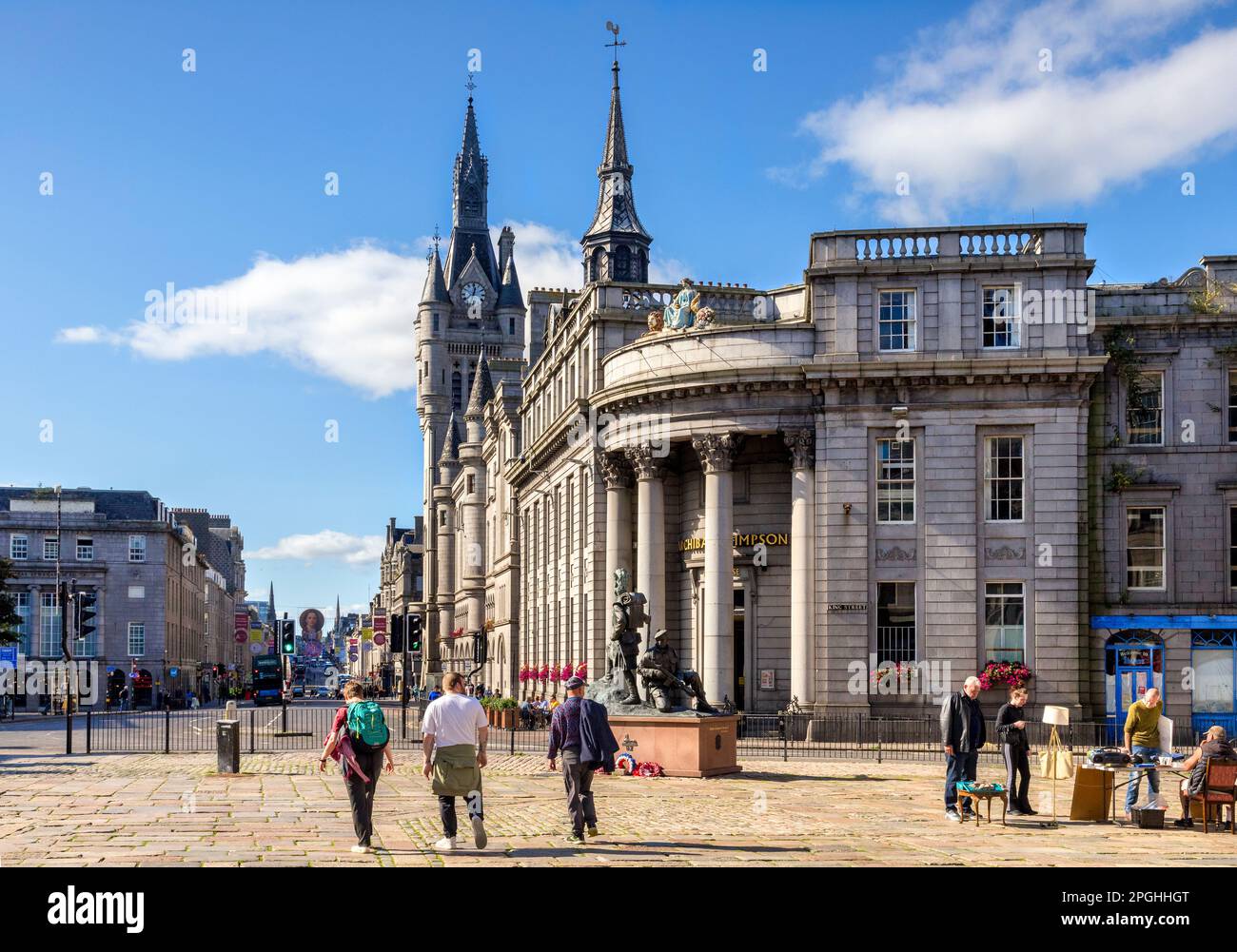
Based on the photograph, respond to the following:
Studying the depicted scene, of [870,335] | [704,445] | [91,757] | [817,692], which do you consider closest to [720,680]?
[817,692]

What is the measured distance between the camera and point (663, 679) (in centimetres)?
2759

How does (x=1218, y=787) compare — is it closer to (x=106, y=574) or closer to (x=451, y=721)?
(x=451, y=721)

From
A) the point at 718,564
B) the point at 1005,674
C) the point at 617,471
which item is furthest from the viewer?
the point at 617,471

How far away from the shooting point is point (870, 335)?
42.1 metres

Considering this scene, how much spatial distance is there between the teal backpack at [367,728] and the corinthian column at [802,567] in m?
28.1

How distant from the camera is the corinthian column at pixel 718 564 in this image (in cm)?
4353

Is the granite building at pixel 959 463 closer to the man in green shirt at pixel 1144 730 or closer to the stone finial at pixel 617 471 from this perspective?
the stone finial at pixel 617 471

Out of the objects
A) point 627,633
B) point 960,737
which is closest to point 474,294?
point 627,633

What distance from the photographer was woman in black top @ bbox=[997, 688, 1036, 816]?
19.9m

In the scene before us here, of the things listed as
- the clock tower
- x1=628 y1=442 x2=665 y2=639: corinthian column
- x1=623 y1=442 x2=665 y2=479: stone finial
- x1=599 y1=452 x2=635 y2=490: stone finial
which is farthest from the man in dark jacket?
the clock tower

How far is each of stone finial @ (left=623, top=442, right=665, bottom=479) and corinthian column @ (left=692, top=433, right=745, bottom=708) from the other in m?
2.25

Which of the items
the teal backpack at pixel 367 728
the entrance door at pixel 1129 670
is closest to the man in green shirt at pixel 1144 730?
the teal backpack at pixel 367 728

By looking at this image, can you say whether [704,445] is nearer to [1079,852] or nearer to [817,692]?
[817,692]

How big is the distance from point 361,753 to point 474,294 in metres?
142
